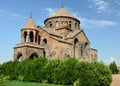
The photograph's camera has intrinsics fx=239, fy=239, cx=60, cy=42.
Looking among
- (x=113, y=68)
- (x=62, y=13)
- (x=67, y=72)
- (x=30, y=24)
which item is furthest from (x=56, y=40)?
(x=67, y=72)

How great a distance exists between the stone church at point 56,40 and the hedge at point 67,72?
1304cm

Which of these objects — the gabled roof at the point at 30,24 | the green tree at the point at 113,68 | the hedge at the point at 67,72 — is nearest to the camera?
the hedge at the point at 67,72

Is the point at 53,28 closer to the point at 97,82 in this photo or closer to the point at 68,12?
the point at 68,12

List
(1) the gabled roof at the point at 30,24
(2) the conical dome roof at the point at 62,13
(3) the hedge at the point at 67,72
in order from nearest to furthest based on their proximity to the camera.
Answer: (3) the hedge at the point at 67,72 < (1) the gabled roof at the point at 30,24 < (2) the conical dome roof at the point at 62,13

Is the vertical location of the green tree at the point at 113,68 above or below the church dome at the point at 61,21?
below

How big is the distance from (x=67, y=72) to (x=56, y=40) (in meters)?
19.4

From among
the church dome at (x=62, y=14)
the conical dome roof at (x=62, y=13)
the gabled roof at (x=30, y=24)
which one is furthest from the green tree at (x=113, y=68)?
the gabled roof at (x=30, y=24)

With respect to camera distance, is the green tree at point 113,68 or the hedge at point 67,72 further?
the green tree at point 113,68

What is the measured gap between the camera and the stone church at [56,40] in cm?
3562

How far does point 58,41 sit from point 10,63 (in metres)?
14.7

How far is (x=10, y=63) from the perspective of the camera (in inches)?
949

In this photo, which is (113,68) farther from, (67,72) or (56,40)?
(67,72)

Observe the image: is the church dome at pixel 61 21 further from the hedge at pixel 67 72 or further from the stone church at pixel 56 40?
the hedge at pixel 67 72

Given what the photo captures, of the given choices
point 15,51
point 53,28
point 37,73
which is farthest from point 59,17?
point 37,73
